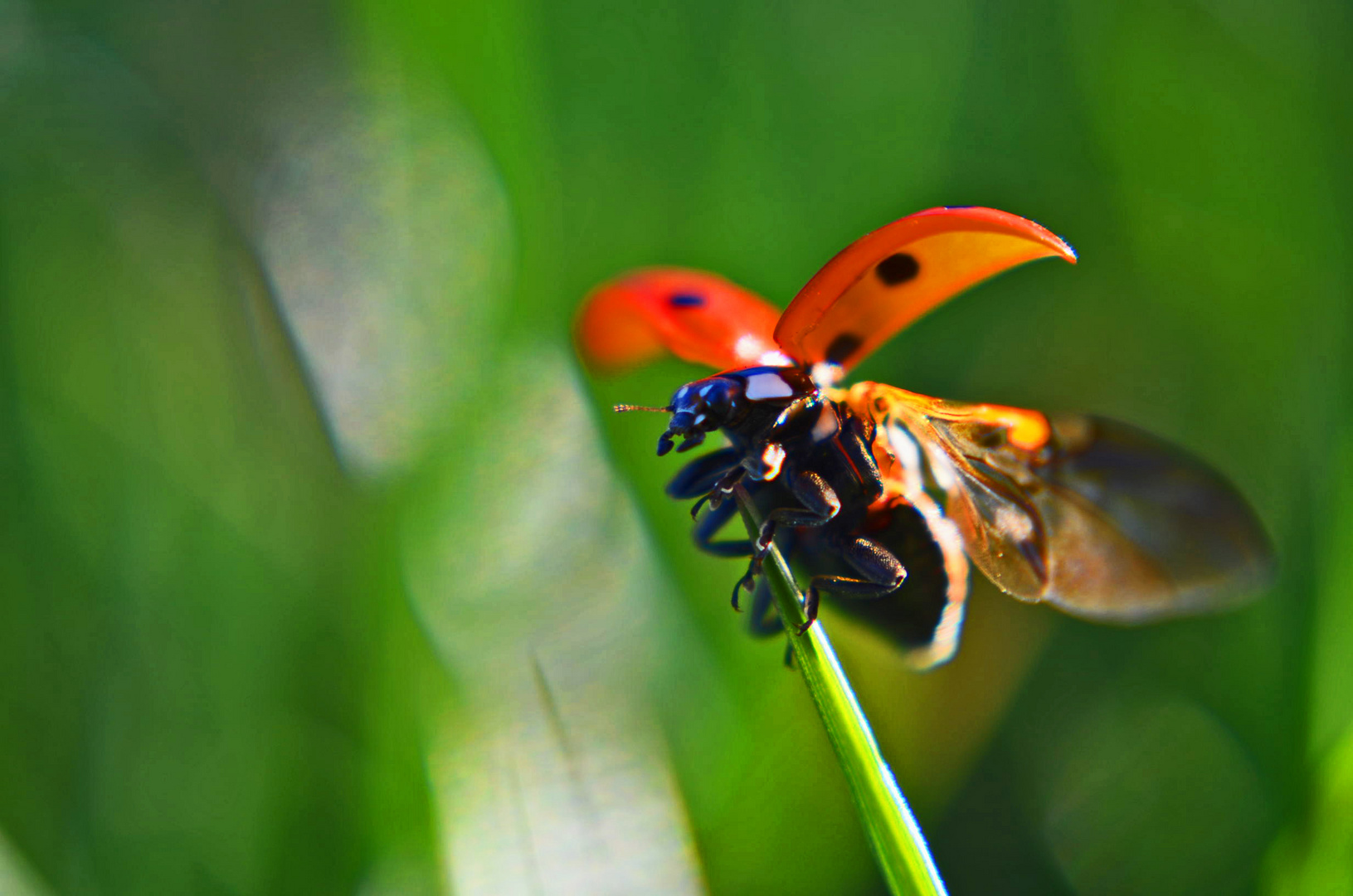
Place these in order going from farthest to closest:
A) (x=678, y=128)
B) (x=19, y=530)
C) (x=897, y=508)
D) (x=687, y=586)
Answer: (x=678, y=128) < (x=687, y=586) < (x=19, y=530) < (x=897, y=508)

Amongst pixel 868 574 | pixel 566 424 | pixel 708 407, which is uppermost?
pixel 708 407

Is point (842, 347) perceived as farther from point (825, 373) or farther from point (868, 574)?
point (868, 574)

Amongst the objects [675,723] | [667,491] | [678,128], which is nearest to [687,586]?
[675,723]

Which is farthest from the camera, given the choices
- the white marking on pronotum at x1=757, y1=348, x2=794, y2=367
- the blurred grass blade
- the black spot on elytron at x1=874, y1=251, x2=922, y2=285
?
the white marking on pronotum at x1=757, y1=348, x2=794, y2=367

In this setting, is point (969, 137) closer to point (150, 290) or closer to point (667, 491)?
point (667, 491)

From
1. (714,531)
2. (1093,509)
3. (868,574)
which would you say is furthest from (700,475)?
(1093,509)

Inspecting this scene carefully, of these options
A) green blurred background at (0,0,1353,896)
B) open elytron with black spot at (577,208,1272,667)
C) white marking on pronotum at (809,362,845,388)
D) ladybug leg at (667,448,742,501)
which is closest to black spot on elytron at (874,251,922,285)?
open elytron with black spot at (577,208,1272,667)

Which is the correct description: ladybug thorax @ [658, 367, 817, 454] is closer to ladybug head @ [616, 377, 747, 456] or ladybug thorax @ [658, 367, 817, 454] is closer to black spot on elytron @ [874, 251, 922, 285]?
ladybug head @ [616, 377, 747, 456]
